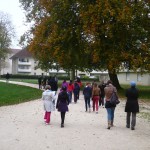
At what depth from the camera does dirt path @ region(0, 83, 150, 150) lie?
1136 centimetres

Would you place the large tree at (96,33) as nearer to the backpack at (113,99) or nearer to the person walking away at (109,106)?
the person walking away at (109,106)

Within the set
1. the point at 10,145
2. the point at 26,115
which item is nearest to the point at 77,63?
the point at 26,115

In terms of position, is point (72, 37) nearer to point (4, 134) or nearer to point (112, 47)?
point (112, 47)

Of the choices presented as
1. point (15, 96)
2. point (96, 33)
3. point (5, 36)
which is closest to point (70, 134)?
point (15, 96)

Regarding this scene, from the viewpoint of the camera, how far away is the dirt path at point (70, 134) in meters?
11.4

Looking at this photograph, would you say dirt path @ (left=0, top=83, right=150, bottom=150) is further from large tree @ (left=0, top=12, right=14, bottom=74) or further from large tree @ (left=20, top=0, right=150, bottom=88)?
large tree @ (left=0, top=12, right=14, bottom=74)

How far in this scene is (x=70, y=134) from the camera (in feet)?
44.2

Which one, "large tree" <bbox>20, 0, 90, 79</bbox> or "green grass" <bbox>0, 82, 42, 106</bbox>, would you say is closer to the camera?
"green grass" <bbox>0, 82, 42, 106</bbox>

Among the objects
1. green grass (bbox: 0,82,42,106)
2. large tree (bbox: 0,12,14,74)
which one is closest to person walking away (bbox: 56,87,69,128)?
green grass (bbox: 0,82,42,106)

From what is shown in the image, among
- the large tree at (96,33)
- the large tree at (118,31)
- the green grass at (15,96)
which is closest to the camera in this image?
the green grass at (15,96)

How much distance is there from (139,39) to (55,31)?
27.0ft

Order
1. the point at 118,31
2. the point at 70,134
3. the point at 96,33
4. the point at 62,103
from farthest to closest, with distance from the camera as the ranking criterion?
the point at 118,31 < the point at 96,33 < the point at 62,103 < the point at 70,134

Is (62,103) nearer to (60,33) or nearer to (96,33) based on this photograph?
(96,33)

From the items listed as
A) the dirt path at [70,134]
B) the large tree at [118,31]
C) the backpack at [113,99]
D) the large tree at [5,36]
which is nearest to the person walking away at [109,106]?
the backpack at [113,99]
